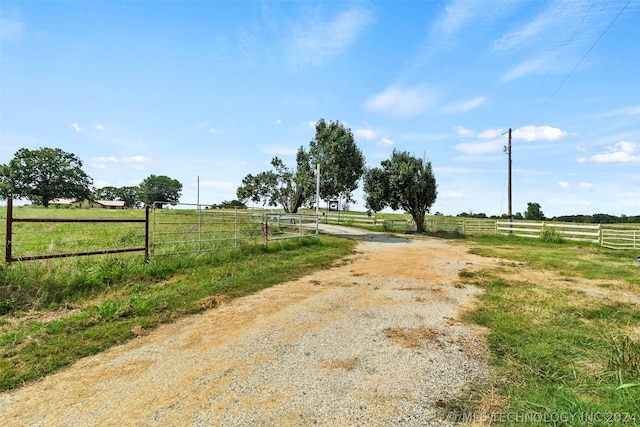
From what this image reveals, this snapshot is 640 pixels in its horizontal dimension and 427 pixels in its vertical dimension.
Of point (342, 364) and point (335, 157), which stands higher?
point (335, 157)

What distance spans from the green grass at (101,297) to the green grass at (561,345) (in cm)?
420

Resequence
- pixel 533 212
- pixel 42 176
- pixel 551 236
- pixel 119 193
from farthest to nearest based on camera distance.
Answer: pixel 119 193
pixel 42 176
pixel 533 212
pixel 551 236

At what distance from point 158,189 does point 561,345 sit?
97.4 metres

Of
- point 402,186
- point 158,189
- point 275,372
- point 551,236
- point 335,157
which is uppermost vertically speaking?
point 158,189

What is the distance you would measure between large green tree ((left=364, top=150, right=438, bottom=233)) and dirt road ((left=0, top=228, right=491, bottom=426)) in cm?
1647

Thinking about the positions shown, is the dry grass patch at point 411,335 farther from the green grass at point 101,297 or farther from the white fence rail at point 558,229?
the white fence rail at point 558,229

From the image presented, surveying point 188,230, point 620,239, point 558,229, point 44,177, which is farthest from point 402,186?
point 44,177

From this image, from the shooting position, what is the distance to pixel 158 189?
284 feet

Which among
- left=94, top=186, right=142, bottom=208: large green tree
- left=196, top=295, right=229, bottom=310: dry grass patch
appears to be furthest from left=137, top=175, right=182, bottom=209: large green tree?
left=196, top=295, right=229, bottom=310: dry grass patch

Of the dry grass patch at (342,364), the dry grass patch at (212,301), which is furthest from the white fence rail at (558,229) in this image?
the dry grass patch at (212,301)

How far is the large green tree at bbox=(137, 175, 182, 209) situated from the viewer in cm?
8462

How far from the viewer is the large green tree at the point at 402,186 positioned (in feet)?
68.1

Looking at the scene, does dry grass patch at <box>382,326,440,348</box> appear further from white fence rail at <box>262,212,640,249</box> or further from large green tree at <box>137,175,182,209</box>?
large green tree at <box>137,175,182,209</box>

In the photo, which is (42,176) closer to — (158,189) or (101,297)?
(158,189)
